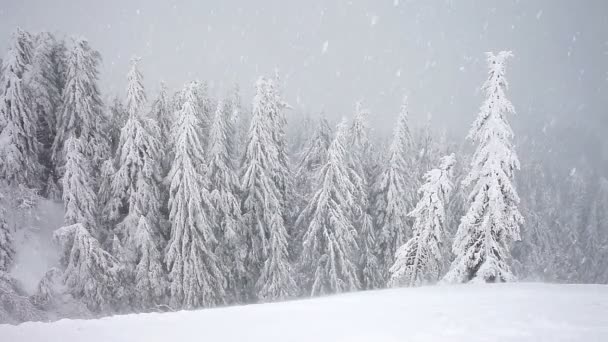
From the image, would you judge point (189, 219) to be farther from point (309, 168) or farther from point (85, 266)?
point (309, 168)

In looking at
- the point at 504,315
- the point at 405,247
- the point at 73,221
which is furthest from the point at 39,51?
the point at 504,315

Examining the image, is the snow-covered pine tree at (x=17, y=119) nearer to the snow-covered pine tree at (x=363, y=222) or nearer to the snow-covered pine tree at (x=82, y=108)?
the snow-covered pine tree at (x=82, y=108)

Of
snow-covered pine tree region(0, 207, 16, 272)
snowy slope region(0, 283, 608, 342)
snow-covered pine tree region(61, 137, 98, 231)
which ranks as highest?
snow-covered pine tree region(61, 137, 98, 231)

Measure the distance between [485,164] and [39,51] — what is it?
846 inches

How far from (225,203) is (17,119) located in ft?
33.6

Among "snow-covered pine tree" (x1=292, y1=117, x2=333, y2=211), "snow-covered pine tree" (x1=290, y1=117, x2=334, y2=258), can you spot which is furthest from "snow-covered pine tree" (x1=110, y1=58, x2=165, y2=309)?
"snow-covered pine tree" (x1=292, y1=117, x2=333, y2=211)

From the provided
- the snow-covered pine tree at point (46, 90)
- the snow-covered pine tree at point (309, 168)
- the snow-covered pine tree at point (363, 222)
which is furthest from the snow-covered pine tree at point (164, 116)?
the snow-covered pine tree at point (363, 222)

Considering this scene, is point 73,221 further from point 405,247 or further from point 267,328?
point 405,247

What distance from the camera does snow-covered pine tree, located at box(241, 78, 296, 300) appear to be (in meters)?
21.9

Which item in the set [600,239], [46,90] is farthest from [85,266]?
[600,239]

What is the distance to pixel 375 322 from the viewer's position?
8.73 m

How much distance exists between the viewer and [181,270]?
1997cm

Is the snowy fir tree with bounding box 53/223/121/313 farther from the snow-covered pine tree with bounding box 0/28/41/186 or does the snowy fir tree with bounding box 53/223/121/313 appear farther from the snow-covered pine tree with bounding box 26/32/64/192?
the snow-covered pine tree with bounding box 26/32/64/192

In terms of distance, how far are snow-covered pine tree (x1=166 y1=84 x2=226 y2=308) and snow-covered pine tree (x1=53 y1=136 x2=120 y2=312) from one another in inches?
113
